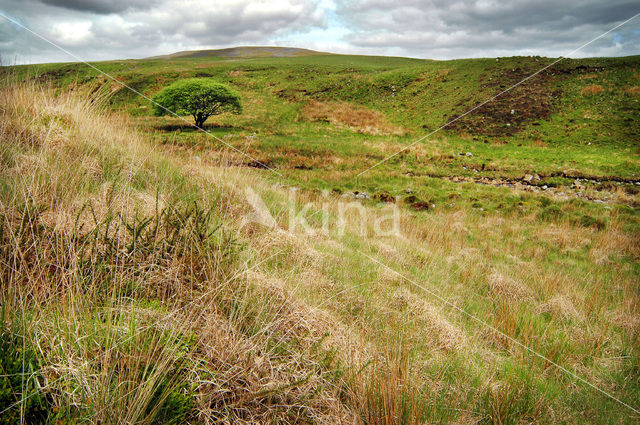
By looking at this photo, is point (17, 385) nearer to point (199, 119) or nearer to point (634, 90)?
point (199, 119)

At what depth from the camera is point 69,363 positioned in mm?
1690

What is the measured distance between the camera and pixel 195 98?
3062 cm

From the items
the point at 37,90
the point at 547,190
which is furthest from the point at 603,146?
the point at 37,90

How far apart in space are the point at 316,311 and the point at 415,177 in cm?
1798

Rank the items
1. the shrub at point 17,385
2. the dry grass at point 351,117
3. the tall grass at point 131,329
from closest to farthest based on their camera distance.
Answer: the shrub at point 17,385, the tall grass at point 131,329, the dry grass at point 351,117

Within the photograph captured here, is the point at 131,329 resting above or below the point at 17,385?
above

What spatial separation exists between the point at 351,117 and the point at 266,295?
Answer: 35299mm

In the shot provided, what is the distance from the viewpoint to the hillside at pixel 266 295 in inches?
75.8

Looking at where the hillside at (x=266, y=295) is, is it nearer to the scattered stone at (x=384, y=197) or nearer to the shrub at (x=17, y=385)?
the shrub at (x=17, y=385)

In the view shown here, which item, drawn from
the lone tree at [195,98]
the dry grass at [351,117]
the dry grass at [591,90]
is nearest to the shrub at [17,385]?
the lone tree at [195,98]

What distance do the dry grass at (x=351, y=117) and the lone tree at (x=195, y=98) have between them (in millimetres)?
8999

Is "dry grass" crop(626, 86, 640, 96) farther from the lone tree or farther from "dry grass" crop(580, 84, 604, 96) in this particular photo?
the lone tree

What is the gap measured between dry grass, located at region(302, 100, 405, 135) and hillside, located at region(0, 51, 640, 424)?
1982 centimetres

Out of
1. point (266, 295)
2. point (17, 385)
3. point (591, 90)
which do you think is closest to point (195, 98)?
point (266, 295)
